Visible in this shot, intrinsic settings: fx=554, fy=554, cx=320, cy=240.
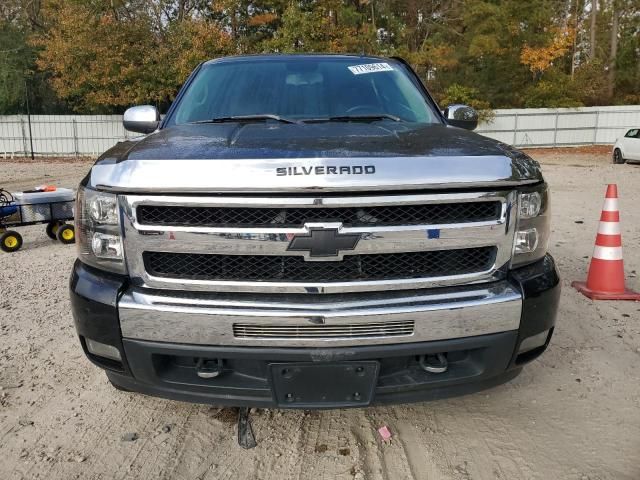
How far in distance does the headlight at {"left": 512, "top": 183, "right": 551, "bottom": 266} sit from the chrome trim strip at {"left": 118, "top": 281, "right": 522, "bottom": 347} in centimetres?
25

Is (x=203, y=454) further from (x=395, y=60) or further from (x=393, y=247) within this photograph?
(x=395, y=60)

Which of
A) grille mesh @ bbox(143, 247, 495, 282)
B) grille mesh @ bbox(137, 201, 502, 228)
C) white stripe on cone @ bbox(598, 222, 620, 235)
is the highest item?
grille mesh @ bbox(137, 201, 502, 228)

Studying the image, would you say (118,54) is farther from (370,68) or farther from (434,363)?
(434,363)

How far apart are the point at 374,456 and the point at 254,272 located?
1.08m

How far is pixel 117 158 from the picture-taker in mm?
2365

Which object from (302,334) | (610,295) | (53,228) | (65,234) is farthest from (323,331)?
(53,228)

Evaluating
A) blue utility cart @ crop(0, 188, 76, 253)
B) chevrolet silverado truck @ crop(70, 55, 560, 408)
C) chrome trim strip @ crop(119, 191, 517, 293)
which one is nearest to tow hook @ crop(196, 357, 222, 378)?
chevrolet silverado truck @ crop(70, 55, 560, 408)

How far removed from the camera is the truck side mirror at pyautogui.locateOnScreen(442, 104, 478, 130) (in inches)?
143

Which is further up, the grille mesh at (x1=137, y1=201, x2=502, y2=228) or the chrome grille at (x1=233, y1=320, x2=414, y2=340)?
the grille mesh at (x1=137, y1=201, x2=502, y2=228)

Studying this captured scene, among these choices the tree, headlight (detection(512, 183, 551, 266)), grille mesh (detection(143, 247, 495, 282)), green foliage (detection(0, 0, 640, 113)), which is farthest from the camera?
green foliage (detection(0, 0, 640, 113))

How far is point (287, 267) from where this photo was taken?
2.21 meters

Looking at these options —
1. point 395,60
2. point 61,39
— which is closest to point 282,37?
point 61,39

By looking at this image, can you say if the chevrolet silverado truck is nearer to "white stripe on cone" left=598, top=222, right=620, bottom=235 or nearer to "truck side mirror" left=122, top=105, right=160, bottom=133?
"truck side mirror" left=122, top=105, right=160, bottom=133

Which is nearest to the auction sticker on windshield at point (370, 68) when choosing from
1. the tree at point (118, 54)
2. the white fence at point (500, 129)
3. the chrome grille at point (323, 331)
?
the chrome grille at point (323, 331)
